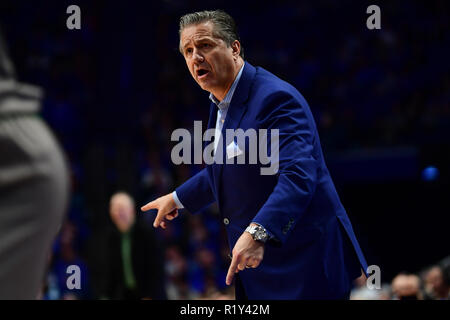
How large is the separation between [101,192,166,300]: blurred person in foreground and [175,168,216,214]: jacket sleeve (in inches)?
87.5

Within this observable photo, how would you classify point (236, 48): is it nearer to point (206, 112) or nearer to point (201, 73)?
point (201, 73)

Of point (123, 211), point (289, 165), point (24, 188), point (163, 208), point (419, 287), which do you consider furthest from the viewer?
point (123, 211)

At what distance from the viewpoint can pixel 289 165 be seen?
1.81 meters

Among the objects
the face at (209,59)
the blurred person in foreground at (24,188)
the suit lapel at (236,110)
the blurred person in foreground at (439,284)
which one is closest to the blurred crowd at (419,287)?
the blurred person in foreground at (439,284)

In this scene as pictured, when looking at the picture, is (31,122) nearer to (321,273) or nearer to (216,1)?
(321,273)

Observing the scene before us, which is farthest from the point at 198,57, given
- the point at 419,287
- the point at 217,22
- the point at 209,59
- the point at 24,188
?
the point at 419,287

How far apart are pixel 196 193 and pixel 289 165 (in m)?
0.59

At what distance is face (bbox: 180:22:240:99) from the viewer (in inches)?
81.9

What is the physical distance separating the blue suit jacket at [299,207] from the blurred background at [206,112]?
451cm

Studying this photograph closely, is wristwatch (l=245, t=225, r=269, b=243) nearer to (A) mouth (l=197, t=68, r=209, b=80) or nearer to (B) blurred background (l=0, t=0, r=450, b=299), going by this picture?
(A) mouth (l=197, t=68, r=209, b=80)

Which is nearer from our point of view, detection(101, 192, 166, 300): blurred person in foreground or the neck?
the neck

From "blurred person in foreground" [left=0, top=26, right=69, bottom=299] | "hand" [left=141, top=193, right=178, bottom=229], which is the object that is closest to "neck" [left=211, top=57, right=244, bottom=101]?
"hand" [left=141, top=193, right=178, bottom=229]

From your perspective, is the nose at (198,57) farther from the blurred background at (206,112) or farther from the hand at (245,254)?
the blurred background at (206,112)
